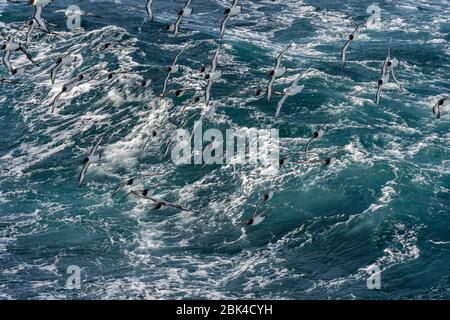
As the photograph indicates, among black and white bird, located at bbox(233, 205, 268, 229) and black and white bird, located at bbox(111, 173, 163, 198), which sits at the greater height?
black and white bird, located at bbox(111, 173, 163, 198)

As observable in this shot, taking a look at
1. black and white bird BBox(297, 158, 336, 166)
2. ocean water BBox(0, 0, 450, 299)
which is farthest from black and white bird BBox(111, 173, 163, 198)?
black and white bird BBox(297, 158, 336, 166)

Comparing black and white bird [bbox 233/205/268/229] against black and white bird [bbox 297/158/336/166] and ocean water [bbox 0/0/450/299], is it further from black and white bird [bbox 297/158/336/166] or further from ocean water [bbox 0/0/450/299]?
black and white bird [bbox 297/158/336/166]

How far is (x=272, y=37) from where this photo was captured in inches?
2933

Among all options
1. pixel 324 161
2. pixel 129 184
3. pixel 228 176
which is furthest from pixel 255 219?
pixel 129 184

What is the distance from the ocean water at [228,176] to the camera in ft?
139

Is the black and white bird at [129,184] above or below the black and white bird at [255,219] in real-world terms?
above

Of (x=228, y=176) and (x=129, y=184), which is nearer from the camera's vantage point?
(x=129, y=184)

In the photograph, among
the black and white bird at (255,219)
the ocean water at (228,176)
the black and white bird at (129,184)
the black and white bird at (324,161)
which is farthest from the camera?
the black and white bird at (129,184)

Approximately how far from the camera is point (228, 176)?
2046 inches

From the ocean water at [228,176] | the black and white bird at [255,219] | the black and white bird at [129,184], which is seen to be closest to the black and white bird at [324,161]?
the ocean water at [228,176]

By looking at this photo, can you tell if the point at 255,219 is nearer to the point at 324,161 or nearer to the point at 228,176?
the point at 228,176

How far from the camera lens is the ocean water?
139 feet

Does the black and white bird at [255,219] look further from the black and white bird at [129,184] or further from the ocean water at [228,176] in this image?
the black and white bird at [129,184]

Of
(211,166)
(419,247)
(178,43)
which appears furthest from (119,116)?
(419,247)
